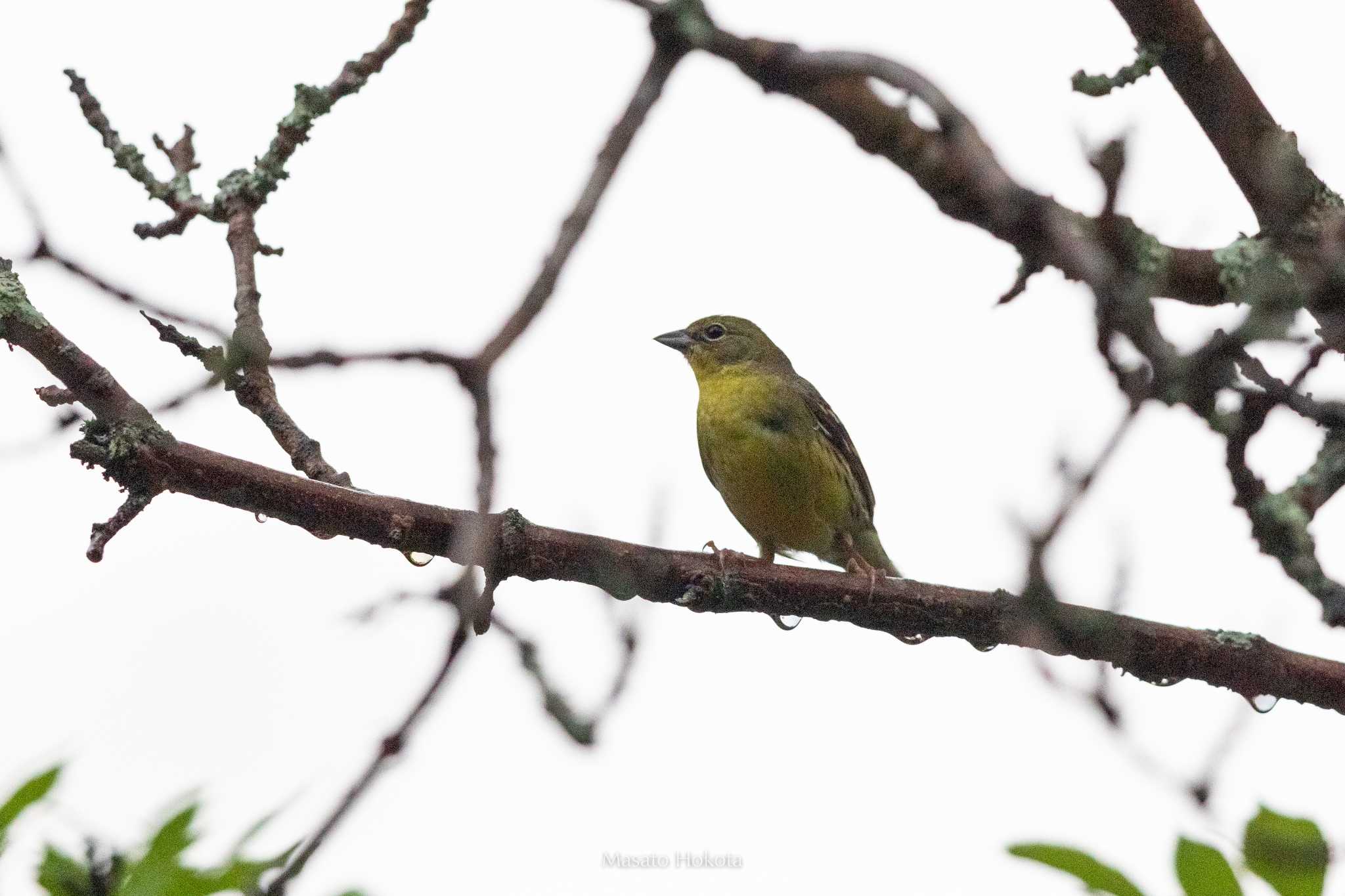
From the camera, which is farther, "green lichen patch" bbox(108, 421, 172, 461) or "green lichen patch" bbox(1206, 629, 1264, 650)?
"green lichen patch" bbox(1206, 629, 1264, 650)

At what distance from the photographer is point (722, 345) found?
9.37m

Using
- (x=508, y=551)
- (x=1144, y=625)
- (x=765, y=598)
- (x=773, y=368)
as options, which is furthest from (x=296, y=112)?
(x=773, y=368)

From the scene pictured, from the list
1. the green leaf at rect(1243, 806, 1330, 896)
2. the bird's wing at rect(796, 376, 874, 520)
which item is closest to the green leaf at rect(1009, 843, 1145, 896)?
the green leaf at rect(1243, 806, 1330, 896)

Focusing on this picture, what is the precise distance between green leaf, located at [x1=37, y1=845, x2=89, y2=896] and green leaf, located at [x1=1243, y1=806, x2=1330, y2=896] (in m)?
2.14

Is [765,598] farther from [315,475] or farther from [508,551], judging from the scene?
[315,475]

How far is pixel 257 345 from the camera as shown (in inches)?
96.0

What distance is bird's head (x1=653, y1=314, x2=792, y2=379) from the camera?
928 centimetres

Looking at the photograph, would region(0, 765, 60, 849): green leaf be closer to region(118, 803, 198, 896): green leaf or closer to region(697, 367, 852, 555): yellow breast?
region(118, 803, 198, 896): green leaf

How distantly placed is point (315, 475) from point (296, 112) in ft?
3.21

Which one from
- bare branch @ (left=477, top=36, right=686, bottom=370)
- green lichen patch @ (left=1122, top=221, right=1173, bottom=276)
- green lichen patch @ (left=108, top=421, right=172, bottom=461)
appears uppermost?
green lichen patch @ (left=1122, top=221, right=1173, bottom=276)

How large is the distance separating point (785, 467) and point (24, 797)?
528 centimetres

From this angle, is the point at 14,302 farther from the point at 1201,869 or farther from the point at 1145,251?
the point at 1201,869

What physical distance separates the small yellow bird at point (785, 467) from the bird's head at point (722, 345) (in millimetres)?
104

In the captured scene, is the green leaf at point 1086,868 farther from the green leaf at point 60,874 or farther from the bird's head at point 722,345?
the bird's head at point 722,345
